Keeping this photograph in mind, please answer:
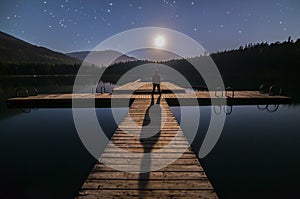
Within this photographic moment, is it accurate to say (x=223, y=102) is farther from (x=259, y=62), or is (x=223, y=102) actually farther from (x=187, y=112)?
(x=259, y=62)

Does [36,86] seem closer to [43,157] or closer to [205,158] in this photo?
[43,157]

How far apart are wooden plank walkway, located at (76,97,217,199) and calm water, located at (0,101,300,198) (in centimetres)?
175

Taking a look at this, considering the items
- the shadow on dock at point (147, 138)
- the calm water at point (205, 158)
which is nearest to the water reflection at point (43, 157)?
the calm water at point (205, 158)

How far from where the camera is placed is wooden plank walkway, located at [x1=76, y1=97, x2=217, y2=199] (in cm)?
367

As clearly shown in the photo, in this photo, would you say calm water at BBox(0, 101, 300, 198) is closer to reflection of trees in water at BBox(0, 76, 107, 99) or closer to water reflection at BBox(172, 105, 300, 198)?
water reflection at BBox(172, 105, 300, 198)

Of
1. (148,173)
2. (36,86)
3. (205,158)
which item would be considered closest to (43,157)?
(148,173)

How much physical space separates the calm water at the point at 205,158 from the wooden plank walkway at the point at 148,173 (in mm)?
1749

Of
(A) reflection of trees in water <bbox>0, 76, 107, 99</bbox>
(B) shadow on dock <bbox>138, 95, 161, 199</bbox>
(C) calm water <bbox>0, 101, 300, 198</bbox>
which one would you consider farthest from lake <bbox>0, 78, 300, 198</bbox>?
(A) reflection of trees in water <bbox>0, 76, 107, 99</bbox>

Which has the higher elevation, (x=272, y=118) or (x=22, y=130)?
(x=272, y=118)

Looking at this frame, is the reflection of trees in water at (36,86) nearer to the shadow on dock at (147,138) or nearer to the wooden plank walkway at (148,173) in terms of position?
the shadow on dock at (147,138)

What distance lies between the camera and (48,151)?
8766 mm

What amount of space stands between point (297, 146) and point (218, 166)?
4.55 metres

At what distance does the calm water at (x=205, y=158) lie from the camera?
5.95 metres

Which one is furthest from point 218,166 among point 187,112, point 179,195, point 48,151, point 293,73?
point 293,73
